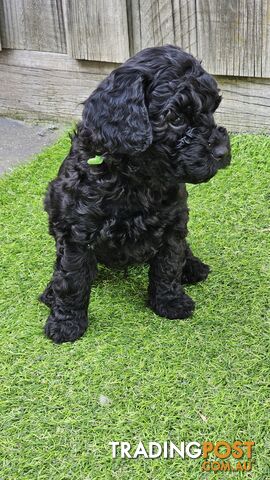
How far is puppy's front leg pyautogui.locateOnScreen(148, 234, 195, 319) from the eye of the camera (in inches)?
138

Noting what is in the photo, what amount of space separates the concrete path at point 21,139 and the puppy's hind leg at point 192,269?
212 centimetres

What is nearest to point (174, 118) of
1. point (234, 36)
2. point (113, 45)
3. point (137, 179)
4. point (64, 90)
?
point (137, 179)

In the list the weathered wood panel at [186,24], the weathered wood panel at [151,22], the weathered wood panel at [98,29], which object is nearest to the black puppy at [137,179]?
the weathered wood panel at [186,24]

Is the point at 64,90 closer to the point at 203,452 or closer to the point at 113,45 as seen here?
the point at 113,45

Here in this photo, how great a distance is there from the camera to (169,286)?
3.62 m

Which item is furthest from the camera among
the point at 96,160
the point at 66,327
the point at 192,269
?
the point at 192,269

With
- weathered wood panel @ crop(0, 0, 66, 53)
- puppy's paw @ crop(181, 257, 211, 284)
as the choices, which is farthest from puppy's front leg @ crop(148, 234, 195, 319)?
weathered wood panel @ crop(0, 0, 66, 53)

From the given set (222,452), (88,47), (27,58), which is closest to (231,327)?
(222,452)

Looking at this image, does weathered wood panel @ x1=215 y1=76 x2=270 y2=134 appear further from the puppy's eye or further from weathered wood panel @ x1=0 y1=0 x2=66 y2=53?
the puppy's eye

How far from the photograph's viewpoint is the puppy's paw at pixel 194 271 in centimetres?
391

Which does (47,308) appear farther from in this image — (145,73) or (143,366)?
(145,73)

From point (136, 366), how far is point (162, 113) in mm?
1253

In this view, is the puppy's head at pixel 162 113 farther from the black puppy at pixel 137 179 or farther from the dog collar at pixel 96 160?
the dog collar at pixel 96 160

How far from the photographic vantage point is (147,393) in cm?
313
